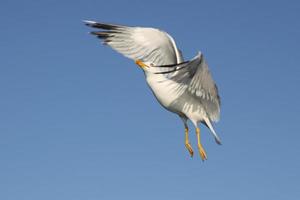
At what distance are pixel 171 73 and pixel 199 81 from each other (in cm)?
70

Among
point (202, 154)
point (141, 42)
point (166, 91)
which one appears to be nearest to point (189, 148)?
point (202, 154)

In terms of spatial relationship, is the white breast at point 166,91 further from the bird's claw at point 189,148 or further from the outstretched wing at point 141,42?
the outstretched wing at point 141,42

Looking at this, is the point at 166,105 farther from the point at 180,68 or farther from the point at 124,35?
the point at 124,35

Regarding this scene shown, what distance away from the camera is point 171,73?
12.5 m

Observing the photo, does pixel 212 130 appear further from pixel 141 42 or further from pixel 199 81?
pixel 141 42

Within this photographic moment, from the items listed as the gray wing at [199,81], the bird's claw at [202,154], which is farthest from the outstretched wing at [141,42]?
the bird's claw at [202,154]

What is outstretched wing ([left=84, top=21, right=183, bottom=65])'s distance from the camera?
14922mm

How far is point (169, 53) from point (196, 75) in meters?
2.92

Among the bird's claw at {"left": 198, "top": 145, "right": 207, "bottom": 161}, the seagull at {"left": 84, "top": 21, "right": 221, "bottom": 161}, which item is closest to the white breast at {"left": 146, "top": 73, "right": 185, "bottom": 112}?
the seagull at {"left": 84, "top": 21, "right": 221, "bottom": 161}

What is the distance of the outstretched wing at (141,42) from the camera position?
14922 millimetres

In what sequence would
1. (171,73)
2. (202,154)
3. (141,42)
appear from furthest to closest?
(141,42), (202,154), (171,73)

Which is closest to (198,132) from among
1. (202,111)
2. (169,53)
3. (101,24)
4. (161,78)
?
(202,111)

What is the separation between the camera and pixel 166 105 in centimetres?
1277

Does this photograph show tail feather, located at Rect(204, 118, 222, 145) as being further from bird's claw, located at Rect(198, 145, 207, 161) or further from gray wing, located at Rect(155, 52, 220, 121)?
bird's claw, located at Rect(198, 145, 207, 161)
